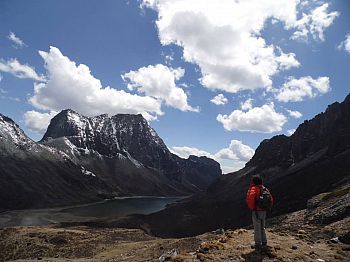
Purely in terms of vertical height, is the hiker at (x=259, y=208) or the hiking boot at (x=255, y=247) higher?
the hiker at (x=259, y=208)

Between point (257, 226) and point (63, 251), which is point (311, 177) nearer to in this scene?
point (63, 251)

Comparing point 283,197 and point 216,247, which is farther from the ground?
point 283,197

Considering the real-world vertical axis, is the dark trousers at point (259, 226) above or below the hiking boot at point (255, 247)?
above

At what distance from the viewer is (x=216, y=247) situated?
60.2 ft

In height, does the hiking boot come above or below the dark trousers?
below

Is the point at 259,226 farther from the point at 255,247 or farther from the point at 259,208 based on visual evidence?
the point at 255,247

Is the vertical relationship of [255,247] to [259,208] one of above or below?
below

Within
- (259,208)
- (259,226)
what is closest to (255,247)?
(259,226)

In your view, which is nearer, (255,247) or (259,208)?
(259,208)

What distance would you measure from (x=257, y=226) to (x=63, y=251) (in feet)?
172

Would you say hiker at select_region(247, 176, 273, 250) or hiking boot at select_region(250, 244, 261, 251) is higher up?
hiker at select_region(247, 176, 273, 250)

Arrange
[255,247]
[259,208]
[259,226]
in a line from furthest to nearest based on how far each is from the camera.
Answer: [255,247] → [259,208] → [259,226]

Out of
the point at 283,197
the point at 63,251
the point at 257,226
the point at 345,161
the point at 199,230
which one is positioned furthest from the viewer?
the point at 345,161

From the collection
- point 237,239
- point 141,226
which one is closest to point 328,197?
point 237,239
